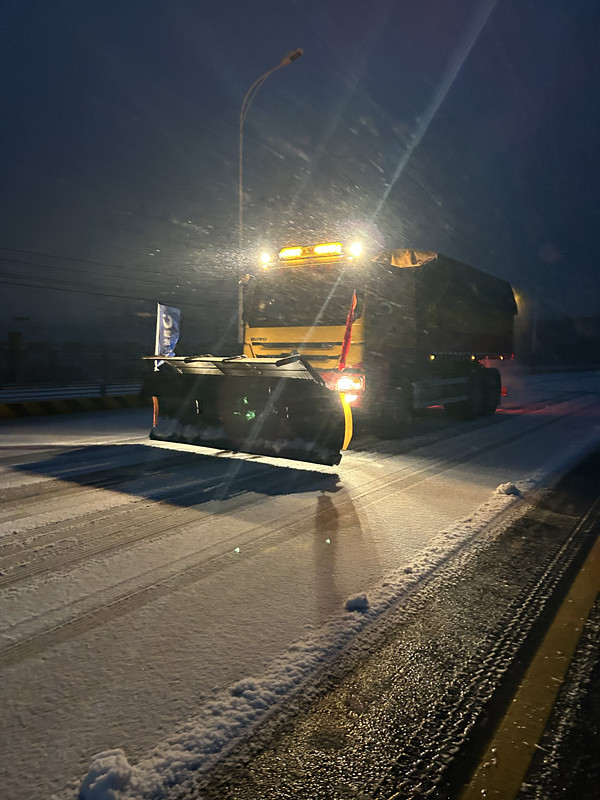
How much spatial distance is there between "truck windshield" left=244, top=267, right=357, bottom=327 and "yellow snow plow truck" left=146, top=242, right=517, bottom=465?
0.02 meters

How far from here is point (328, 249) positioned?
373 inches

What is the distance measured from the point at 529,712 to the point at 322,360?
7.12 meters

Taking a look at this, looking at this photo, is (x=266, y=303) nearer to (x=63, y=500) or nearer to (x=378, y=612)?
(x=63, y=500)

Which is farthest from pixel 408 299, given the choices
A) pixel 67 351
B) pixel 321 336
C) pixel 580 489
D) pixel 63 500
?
pixel 67 351

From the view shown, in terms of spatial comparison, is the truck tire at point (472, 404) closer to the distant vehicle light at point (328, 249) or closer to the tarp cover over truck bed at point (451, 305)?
the tarp cover over truck bed at point (451, 305)

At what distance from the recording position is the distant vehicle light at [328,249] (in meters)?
9.37

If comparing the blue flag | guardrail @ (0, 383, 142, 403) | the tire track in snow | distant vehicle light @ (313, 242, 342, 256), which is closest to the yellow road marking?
the tire track in snow

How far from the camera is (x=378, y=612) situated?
335cm

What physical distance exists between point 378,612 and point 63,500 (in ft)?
12.8

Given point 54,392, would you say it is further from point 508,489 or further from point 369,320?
point 508,489

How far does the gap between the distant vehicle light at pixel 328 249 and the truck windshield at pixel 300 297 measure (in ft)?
0.83

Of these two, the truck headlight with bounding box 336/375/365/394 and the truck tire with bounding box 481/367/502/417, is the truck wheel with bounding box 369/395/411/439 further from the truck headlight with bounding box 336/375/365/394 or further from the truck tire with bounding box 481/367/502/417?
the truck tire with bounding box 481/367/502/417

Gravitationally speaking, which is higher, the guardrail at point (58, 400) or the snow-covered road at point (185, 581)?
the guardrail at point (58, 400)

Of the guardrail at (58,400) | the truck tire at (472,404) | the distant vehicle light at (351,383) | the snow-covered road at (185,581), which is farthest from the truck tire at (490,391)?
the guardrail at (58,400)
